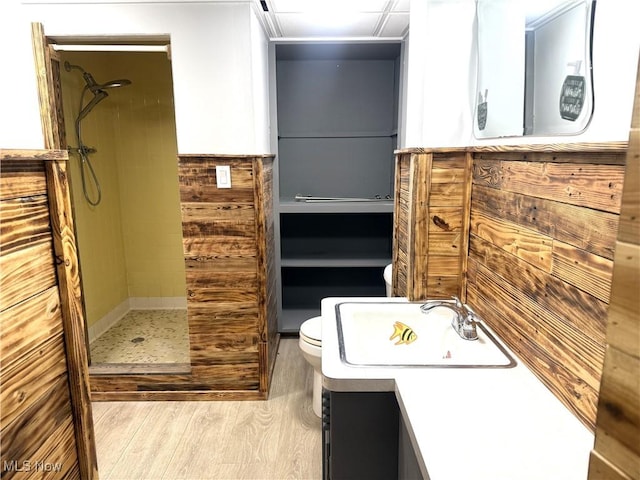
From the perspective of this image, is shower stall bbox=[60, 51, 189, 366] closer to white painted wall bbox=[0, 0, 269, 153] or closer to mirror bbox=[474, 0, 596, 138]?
white painted wall bbox=[0, 0, 269, 153]

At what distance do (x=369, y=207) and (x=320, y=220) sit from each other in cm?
62

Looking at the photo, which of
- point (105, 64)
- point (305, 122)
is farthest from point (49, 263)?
point (105, 64)

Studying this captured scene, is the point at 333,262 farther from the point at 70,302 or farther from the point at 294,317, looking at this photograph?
the point at 70,302

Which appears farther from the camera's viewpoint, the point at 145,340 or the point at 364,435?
the point at 145,340

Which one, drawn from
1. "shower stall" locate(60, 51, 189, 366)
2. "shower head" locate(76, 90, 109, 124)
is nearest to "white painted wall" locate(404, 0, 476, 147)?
"shower stall" locate(60, 51, 189, 366)

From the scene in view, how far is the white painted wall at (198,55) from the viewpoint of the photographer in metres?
2.11

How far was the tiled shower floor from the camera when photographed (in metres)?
2.90

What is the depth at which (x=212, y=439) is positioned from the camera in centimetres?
221

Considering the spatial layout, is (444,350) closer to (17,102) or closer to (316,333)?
(316,333)

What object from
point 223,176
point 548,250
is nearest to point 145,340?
point 223,176

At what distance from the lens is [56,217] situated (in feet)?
3.26

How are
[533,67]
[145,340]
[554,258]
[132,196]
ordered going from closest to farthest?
[554,258] → [533,67] → [145,340] → [132,196]

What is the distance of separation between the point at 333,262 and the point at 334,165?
0.78 metres

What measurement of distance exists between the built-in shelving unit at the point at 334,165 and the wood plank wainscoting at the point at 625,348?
261 cm
